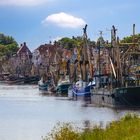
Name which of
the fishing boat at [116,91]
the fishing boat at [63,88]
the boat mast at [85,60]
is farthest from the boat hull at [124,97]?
the fishing boat at [63,88]

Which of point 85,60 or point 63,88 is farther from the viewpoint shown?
point 63,88

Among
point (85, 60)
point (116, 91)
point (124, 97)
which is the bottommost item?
point (124, 97)

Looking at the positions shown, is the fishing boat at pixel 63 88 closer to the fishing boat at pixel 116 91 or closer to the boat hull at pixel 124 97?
the fishing boat at pixel 116 91

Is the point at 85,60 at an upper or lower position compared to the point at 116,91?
upper

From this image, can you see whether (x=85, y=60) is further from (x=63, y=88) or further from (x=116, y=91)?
(x=116, y=91)

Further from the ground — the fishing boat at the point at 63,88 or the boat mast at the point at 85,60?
the boat mast at the point at 85,60

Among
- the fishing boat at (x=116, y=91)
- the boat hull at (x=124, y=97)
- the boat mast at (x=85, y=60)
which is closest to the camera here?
the boat hull at (x=124, y=97)

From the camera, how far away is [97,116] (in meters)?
69.9

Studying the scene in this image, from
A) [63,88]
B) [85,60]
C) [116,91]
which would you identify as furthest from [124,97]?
[63,88]

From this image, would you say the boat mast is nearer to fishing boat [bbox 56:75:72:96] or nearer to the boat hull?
fishing boat [bbox 56:75:72:96]

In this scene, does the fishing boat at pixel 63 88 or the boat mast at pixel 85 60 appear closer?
the boat mast at pixel 85 60

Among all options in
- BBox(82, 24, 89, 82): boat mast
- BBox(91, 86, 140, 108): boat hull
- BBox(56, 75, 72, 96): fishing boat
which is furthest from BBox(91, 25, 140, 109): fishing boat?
BBox(56, 75, 72, 96): fishing boat

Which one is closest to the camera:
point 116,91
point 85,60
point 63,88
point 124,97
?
point 116,91

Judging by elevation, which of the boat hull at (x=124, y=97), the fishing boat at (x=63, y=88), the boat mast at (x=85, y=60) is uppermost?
the boat mast at (x=85, y=60)
